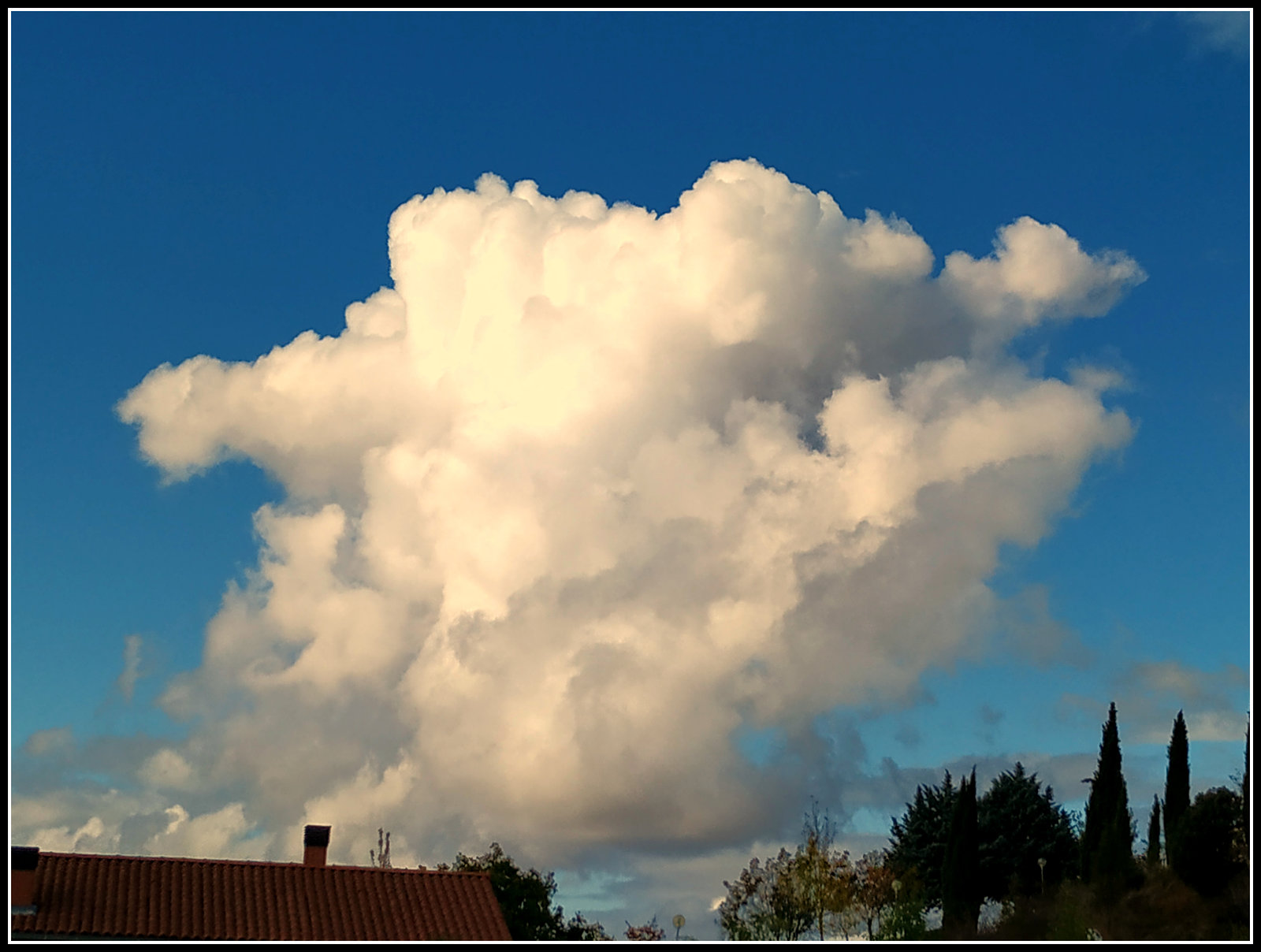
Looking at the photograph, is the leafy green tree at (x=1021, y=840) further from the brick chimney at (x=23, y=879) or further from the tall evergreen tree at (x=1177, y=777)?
the brick chimney at (x=23, y=879)

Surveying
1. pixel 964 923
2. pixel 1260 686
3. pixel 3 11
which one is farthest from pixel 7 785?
pixel 964 923

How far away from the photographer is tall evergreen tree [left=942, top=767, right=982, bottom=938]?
56625mm

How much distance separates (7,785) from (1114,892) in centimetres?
4626

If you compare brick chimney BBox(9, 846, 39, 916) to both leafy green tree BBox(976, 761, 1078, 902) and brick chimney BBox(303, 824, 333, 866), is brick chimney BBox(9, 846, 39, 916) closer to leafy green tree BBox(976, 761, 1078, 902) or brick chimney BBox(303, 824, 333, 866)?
brick chimney BBox(303, 824, 333, 866)

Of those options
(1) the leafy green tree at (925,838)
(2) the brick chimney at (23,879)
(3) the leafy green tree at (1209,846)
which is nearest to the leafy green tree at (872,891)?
(1) the leafy green tree at (925,838)

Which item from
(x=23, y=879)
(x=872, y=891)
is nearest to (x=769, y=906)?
(x=872, y=891)

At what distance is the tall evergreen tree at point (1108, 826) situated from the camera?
5084 centimetres

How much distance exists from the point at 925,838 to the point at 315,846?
1525 inches

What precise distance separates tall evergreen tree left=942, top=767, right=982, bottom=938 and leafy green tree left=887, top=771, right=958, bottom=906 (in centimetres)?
723

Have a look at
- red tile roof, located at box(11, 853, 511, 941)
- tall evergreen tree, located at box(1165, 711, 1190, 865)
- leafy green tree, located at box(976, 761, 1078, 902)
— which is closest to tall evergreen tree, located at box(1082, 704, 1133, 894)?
tall evergreen tree, located at box(1165, 711, 1190, 865)

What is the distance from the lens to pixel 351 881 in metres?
41.0

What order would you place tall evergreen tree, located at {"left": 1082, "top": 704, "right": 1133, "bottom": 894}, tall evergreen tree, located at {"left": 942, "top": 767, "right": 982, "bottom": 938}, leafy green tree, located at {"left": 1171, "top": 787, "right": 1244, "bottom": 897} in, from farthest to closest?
tall evergreen tree, located at {"left": 942, "top": 767, "right": 982, "bottom": 938}, tall evergreen tree, located at {"left": 1082, "top": 704, "right": 1133, "bottom": 894}, leafy green tree, located at {"left": 1171, "top": 787, "right": 1244, "bottom": 897}

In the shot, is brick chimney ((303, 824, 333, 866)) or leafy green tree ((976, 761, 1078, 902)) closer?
brick chimney ((303, 824, 333, 866))

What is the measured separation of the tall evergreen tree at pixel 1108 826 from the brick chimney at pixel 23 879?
40189 mm
